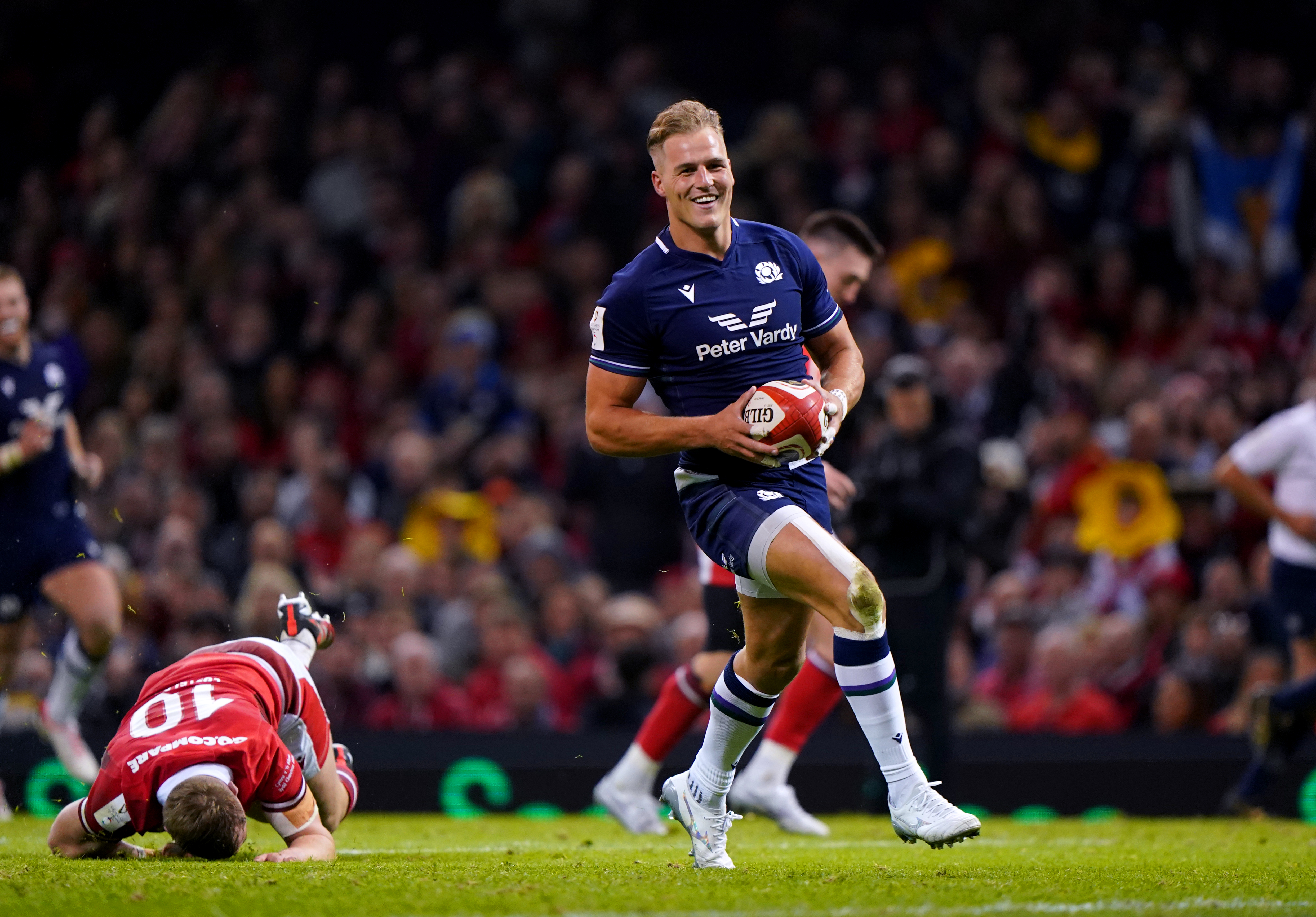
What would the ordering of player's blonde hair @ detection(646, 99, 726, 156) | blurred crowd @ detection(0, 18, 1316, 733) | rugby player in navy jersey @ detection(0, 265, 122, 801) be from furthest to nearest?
blurred crowd @ detection(0, 18, 1316, 733), rugby player in navy jersey @ detection(0, 265, 122, 801), player's blonde hair @ detection(646, 99, 726, 156)

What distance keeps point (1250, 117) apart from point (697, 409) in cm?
1003

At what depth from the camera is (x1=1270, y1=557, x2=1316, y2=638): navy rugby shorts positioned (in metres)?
8.70

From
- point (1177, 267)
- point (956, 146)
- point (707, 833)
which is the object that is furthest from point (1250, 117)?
point (707, 833)

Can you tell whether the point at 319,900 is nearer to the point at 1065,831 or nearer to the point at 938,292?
the point at 1065,831

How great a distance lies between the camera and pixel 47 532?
8.45 meters

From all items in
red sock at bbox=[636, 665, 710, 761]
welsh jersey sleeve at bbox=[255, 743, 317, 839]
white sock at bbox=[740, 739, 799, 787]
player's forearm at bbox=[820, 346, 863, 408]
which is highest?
player's forearm at bbox=[820, 346, 863, 408]

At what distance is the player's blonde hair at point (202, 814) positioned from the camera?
17.0ft

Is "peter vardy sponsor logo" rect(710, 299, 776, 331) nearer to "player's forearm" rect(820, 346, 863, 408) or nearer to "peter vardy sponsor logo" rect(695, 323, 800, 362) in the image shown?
"peter vardy sponsor logo" rect(695, 323, 800, 362)

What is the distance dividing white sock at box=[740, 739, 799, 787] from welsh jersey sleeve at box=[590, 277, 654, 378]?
2.84 metres

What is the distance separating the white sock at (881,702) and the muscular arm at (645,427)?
0.69 metres

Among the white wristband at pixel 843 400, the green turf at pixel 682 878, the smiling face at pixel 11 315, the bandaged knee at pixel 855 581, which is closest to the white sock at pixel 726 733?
the green turf at pixel 682 878

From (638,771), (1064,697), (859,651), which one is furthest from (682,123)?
(1064,697)

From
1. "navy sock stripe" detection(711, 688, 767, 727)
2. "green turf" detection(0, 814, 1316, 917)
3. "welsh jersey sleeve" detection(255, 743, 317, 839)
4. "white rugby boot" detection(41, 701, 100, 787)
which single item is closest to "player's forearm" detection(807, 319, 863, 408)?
"navy sock stripe" detection(711, 688, 767, 727)

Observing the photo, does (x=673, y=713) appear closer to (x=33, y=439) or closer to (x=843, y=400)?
(x=843, y=400)
